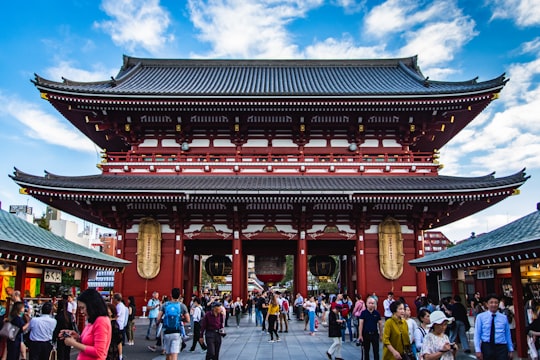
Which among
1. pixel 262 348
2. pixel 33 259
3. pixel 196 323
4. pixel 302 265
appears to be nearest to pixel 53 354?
pixel 33 259

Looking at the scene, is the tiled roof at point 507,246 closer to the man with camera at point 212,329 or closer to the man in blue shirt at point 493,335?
the man in blue shirt at point 493,335

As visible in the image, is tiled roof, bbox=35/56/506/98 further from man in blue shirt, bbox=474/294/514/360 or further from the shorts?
man in blue shirt, bbox=474/294/514/360

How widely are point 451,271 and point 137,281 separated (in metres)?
15.7

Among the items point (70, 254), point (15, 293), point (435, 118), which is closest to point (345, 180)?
point (435, 118)

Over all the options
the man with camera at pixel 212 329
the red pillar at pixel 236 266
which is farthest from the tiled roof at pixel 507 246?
the red pillar at pixel 236 266

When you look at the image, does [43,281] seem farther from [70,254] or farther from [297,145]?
[297,145]

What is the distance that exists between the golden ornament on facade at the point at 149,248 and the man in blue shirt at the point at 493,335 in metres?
18.6

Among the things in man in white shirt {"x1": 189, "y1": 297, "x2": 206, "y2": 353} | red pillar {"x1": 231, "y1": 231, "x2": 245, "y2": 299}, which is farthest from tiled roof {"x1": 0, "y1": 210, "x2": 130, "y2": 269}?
red pillar {"x1": 231, "y1": 231, "x2": 245, "y2": 299}

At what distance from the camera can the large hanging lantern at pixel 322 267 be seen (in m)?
28.6

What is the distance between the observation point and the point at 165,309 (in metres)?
10.7

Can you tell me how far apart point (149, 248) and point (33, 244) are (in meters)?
11.8

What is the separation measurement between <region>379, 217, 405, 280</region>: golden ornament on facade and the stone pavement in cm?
540

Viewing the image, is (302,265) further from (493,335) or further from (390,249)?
(493,335)

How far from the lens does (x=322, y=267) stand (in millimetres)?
28578
